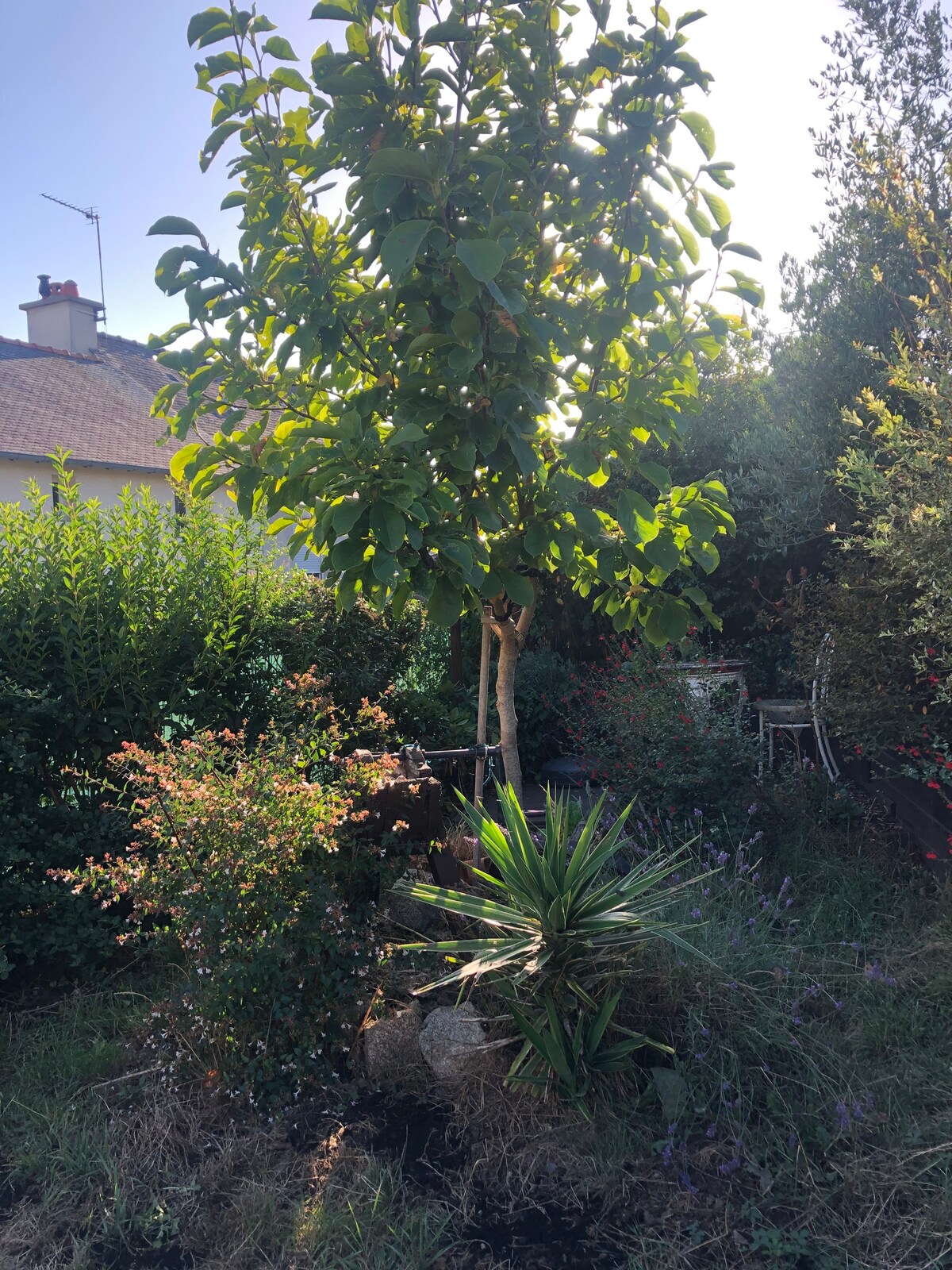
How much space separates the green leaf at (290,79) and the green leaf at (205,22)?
179 millimetres

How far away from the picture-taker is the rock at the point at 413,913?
382cm

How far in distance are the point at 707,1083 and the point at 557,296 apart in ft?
8.56

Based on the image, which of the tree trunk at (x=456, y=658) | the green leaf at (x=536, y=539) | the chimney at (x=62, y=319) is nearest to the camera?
the green leaf at (x=536, y=539)

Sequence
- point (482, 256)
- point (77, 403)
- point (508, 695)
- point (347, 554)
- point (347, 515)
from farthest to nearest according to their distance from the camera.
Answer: point (77, 403) < point (508, 695) < point (347, 554) < point (347, 515) < point (482, 256)

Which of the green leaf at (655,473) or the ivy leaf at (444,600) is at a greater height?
the green leaf at (655,473)

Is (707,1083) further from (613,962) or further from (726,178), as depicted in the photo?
(726,178)

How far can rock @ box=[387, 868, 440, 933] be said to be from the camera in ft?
12.5

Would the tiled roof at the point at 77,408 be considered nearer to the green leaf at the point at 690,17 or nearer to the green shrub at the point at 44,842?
the green shrub at the point at 44,842

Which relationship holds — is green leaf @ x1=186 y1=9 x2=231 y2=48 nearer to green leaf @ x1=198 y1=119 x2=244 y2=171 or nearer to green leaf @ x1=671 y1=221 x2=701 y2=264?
green leaf @ x1=198 y1=119 x2=244 y2=171

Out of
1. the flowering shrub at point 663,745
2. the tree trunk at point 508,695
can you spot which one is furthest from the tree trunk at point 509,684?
the flowering shrub at point 663,745

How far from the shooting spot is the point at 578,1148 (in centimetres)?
260

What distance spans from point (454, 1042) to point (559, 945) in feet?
1.61

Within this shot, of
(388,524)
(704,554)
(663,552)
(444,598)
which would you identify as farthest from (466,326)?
(704,554)

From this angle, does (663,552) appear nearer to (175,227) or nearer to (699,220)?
(699,220)
